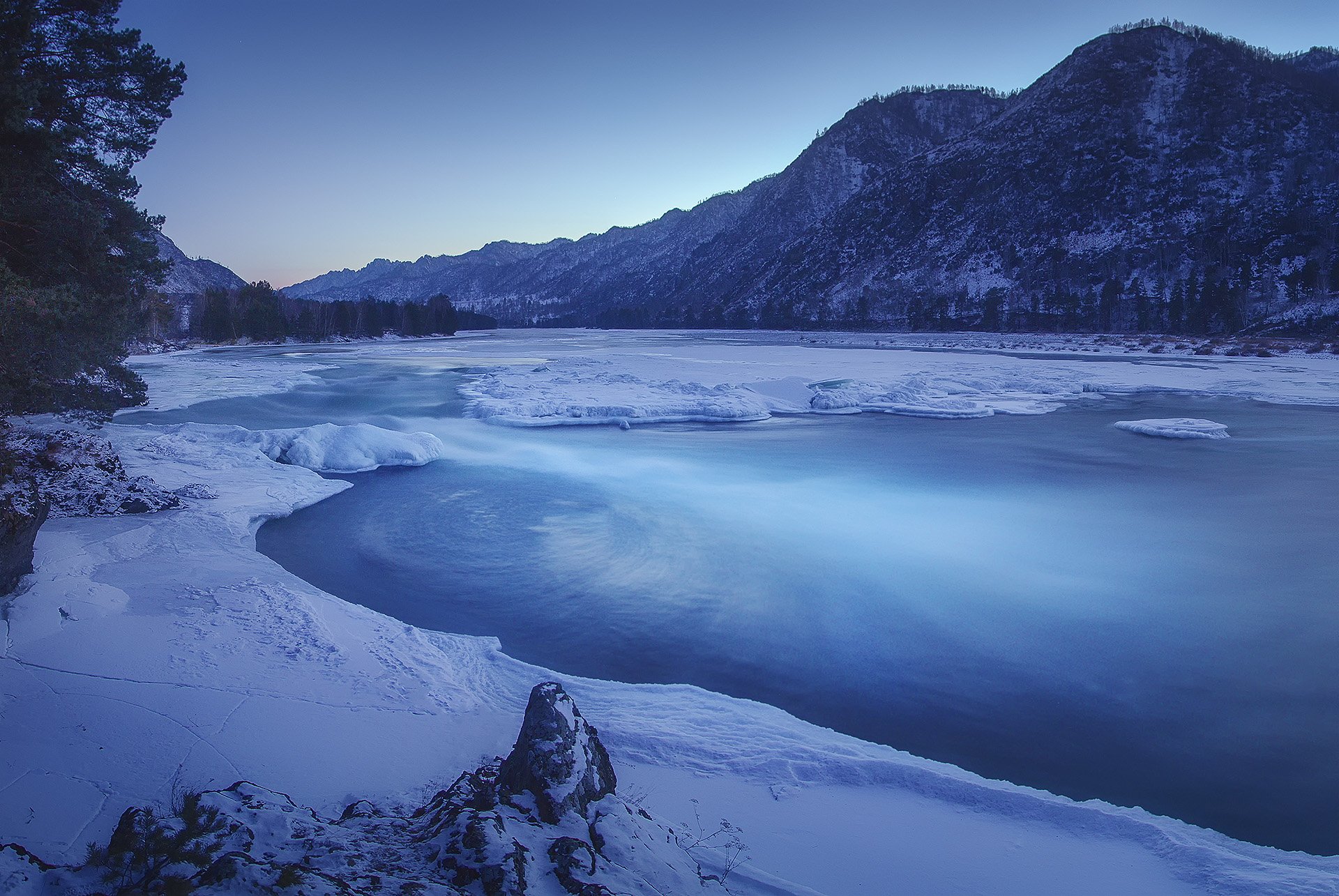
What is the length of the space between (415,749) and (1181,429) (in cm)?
2306

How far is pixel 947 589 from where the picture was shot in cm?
914

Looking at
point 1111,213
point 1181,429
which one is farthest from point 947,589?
point 1111,213

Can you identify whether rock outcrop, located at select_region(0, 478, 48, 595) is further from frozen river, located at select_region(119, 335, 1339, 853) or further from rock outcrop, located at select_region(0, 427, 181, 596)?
frozen river, located at select_region(119, 335, 1339, 853)

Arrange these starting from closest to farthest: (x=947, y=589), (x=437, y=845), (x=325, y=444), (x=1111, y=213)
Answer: (x=437, y=845) → (x=947, y=589) → (x=325, y=444) → (x=1111, y=213)

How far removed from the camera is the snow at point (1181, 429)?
1994 cm

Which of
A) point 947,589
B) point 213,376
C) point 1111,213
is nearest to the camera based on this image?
point 947,589

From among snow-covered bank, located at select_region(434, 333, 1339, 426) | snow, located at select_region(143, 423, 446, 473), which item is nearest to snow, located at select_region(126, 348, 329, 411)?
snow-covered bank, located at select_region(434, 333, 1339, 426)

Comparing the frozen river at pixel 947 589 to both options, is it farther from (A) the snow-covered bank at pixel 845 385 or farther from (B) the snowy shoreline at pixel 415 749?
(A) the snow-covered bank at pixel 845 385

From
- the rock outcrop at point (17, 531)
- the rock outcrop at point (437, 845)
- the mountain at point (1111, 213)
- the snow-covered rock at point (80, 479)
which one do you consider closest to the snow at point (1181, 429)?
the rock outcrop at point (437, 845)

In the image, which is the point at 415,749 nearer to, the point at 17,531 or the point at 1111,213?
the point at 17,531

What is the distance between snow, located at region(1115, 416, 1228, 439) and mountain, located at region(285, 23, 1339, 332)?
66.9m

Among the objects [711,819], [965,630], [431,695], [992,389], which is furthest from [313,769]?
[992,389]

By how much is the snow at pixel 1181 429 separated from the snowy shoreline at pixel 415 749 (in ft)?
63.7

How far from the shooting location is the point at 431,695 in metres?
5.59
